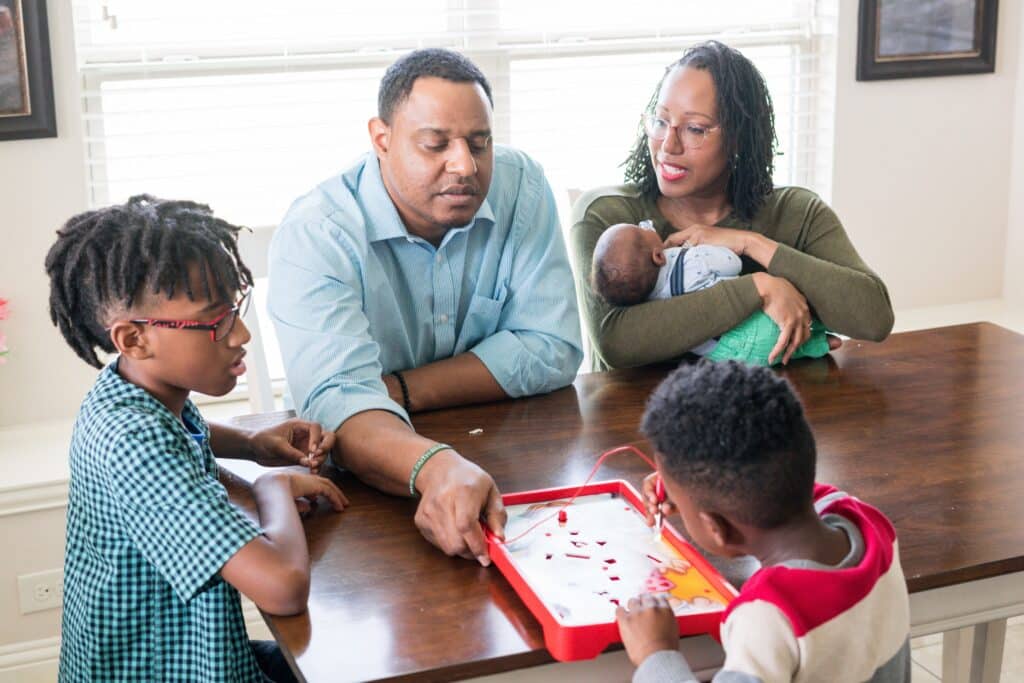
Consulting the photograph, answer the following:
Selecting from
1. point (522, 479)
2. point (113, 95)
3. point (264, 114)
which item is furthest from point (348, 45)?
point (522, 479)

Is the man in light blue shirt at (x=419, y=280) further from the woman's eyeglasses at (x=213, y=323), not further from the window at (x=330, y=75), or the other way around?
the window at (x=330, y=75)

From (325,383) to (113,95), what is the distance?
1.49 meters

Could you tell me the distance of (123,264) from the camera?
1.43 metres

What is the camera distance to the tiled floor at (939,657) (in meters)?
2.72

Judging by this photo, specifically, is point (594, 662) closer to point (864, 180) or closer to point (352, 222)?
point (352, 222)

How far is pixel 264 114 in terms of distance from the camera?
3.10 meters

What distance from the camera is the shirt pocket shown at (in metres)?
2.12

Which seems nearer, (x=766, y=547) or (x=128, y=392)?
(x=766, y=547)

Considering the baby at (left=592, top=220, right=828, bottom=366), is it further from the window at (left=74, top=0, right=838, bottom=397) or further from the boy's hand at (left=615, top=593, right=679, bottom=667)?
the window at (left=74, top=0, right=838, bottom=397)

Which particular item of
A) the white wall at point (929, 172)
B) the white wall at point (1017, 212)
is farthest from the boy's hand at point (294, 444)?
the white wall at point (1017, 212)

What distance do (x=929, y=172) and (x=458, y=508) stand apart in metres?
2.61

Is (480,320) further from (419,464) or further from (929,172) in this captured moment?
(929,172)

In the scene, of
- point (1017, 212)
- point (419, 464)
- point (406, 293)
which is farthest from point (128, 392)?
point (1017, 212)

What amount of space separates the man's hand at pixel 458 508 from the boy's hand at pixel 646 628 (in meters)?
0.23
